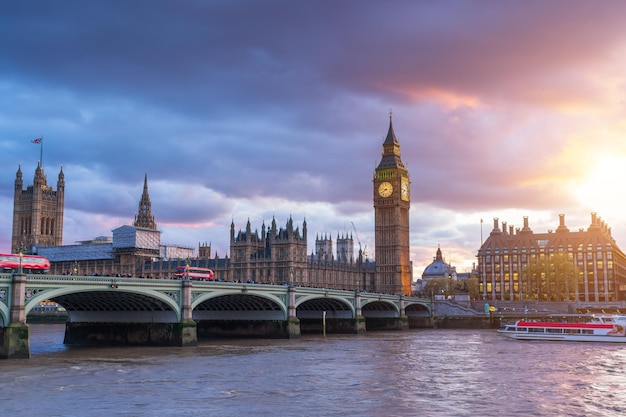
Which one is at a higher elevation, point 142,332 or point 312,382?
point 142,332

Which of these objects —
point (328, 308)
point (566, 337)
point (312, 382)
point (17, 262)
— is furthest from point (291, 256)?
point (312, 382)

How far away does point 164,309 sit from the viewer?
69.8 metres

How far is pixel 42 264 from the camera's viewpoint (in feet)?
207

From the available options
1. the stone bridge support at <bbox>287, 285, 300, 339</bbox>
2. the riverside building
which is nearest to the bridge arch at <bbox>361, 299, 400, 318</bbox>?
the stone bridge support at <bbox>287, 285, 300, 339</bbox>

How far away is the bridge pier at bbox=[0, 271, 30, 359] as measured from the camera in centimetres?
5169

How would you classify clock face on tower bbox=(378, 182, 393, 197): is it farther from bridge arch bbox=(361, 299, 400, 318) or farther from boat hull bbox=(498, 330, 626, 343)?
boat hull bbox=(498, 330, 626, 343)

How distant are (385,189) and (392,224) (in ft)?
30.7

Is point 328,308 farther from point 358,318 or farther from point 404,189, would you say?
point 404,189

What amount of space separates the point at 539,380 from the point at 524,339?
135 ft

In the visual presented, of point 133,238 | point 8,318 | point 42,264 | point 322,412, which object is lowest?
point 322,412

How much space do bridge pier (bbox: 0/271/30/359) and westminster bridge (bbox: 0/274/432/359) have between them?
2.7 inches

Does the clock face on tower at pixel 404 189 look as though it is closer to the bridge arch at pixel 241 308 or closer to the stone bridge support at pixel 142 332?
the bridge arch at pixel 241 308

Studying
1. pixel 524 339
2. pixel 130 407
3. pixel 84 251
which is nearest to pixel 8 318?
pixel 130 407

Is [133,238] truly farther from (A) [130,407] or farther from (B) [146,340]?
(A) [130,407]
